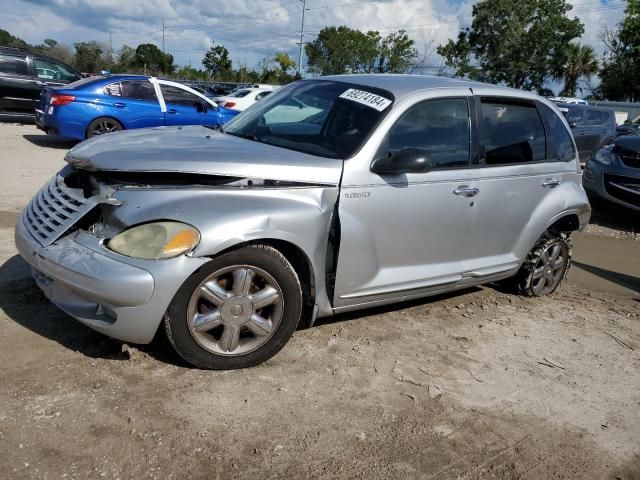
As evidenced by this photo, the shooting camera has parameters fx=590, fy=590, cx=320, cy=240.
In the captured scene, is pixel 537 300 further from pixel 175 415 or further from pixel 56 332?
pixel 56 332

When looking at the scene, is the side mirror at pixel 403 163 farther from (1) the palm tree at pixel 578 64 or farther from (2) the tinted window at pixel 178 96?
(1) the palm tree at pixel 578 64

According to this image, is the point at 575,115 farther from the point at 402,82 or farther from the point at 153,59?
the point at 153,59

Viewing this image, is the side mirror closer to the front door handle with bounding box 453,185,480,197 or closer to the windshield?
the windshield

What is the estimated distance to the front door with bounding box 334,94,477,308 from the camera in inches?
143

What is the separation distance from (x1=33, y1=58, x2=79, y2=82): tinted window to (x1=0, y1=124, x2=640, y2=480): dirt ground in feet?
35.4

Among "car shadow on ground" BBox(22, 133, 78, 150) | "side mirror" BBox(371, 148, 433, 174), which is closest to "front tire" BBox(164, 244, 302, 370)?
"side mirror" BBox(371, 148, 433, 174)

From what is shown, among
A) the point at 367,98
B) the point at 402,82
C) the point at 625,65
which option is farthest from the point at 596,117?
the point at 625,65

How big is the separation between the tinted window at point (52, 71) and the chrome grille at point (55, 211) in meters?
11.5

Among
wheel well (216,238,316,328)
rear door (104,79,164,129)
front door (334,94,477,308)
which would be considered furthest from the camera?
rear door (104,79,164,129)

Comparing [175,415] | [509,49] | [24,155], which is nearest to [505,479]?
[175,415]

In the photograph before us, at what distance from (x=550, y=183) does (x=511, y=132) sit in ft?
1.95

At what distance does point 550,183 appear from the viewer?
4832 mm

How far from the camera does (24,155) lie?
10.0 meters

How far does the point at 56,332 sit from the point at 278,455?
5.70 ft
